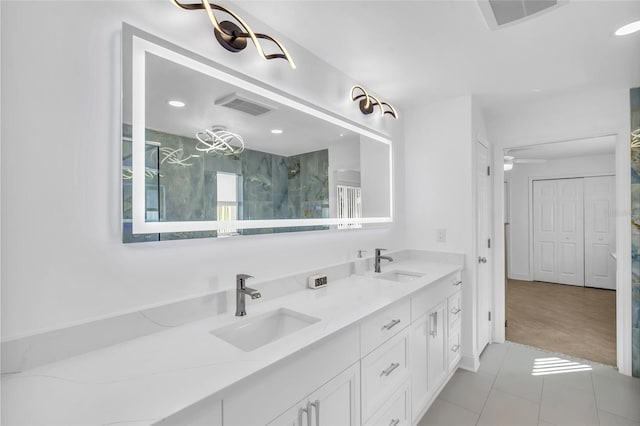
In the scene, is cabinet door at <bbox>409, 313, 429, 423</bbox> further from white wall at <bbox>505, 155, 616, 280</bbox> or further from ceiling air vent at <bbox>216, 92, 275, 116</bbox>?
white wall at <bbox>505, 155, 616, 280</bbox>

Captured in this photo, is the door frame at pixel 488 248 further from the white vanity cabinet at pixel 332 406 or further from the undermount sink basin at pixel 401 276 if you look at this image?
the white vanity cabinet at pixel 332 406

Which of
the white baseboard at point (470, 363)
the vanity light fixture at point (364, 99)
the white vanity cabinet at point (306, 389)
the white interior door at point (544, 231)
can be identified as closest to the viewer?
the white vanity cabinet at point (306, 389)

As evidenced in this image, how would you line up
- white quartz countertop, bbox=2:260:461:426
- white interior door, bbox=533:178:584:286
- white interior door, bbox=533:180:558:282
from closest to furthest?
white quartz countertop, bbox=2:260:461:426, white interior door, bbox=533:178:584:286, white interior door, bbox=533:180:558:282

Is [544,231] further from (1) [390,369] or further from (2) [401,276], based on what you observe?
(1) [390,369]

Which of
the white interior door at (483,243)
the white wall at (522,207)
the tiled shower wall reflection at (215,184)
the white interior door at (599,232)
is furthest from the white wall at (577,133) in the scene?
the white interior door at (599,232)

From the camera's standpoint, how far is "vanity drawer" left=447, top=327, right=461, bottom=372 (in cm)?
230

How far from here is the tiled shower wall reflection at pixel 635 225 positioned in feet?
7.94

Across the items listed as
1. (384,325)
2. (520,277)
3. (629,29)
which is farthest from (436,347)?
(520,277)

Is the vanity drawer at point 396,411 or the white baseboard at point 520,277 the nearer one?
the vanity drawer at point 396,411

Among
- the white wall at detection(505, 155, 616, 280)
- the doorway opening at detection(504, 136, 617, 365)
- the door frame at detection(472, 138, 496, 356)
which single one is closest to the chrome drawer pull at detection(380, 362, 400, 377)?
the door frame at detection(472, 138, 496, 356)

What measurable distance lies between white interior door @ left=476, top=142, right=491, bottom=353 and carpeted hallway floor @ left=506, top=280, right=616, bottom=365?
521mm

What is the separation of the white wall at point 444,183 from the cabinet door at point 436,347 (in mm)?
547

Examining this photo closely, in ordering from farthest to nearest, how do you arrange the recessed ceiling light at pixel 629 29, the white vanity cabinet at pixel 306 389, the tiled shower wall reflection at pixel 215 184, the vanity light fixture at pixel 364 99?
the vanity light fixture at pixel 364 99, the recessed ceiling light at pixel 629 29, the tiled shower wall reflection at pixel 215 184, the white vanity cabinet at pixel 306 389

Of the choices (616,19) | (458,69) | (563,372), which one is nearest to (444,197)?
(458,69)
